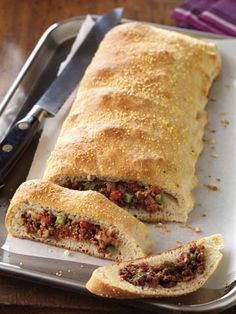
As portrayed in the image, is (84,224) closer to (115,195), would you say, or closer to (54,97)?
(115,195)

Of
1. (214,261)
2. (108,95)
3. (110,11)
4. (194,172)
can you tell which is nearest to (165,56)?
(108,95)

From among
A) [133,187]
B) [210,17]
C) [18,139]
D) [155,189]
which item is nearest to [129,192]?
[133,187]

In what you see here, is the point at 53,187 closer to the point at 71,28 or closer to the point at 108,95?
the point at 108,95

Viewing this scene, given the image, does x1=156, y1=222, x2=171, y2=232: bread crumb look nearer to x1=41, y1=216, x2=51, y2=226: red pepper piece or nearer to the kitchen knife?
x1=41, y1=216, x2=51, y2=226: red pepper piece

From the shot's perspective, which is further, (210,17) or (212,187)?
(210,17)

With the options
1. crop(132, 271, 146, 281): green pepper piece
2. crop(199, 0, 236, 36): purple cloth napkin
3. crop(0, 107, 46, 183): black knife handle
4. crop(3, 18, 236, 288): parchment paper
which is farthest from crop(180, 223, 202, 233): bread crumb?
crop(199, 0, 236, 36): purple cloth napkin

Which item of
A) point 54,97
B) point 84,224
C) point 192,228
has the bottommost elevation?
point 192,228

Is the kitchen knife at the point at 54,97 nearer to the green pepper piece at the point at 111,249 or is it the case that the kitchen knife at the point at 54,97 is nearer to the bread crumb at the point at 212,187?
the green pepper piece at the point at 111,249
